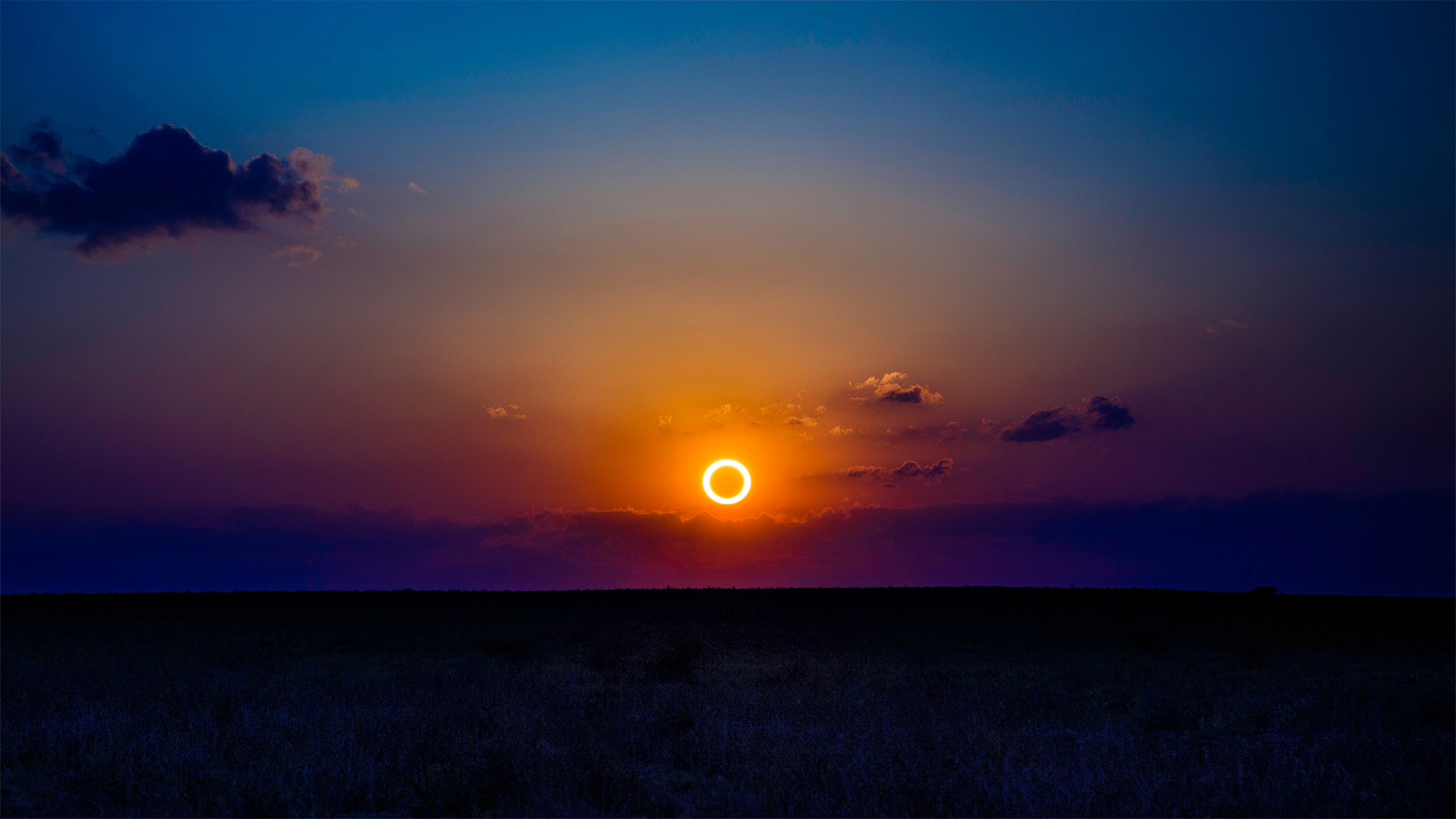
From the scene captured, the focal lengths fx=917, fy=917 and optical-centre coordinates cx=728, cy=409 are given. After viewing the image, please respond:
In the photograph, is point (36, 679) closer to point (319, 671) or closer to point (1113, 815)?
point (319, 671)

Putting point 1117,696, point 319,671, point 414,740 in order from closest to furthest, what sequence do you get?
point 414,740
point 1117,696
point 319,671

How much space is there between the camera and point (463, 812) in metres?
9.41

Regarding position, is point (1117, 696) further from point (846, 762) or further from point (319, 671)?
point (319, 671)

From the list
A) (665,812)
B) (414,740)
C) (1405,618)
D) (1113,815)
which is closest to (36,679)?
(414,740)

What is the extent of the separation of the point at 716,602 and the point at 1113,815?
61280 millimetres

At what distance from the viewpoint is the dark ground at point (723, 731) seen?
9492 mm

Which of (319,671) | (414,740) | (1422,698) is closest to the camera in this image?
(414,740)

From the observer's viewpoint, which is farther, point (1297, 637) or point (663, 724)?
Answer: point (1297, 637)

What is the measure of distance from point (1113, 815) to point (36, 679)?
2107 centimetres

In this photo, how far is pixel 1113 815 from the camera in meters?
8.83

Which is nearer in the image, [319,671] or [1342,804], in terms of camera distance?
[1342,804]

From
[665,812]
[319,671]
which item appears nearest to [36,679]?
[319,671]

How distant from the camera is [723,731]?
1235 centimetres

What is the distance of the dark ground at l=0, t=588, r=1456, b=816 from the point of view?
31.1 feet
